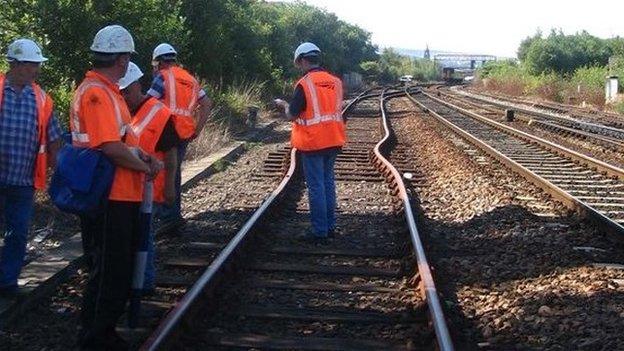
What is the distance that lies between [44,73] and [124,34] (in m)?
9.40

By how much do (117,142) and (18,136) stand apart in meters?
1.63

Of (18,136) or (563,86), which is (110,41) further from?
(563,86)

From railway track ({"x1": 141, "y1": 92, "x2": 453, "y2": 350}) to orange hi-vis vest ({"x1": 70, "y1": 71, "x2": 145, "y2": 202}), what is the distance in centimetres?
85

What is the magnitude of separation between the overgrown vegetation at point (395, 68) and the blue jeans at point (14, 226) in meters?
84.7

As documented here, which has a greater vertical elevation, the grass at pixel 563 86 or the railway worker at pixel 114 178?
the railway worker at pixel 114 178

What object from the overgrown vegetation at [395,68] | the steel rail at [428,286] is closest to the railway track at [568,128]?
the steel rail at [428,286]

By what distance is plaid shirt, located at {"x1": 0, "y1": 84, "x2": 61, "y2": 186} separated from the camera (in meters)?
5.87

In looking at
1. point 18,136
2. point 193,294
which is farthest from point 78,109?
point 193,294

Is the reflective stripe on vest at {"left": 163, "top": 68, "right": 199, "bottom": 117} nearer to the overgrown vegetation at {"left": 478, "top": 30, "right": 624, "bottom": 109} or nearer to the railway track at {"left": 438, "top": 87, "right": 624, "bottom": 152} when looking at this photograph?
the railway track at {"left": 438, "top": 87, "right": 624, "bottom": 152}

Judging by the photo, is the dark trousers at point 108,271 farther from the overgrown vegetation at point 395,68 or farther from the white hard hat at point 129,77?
the overgrown vegetation at point 395,68

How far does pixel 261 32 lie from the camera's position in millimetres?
32750

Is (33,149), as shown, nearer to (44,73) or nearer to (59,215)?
(59,215)

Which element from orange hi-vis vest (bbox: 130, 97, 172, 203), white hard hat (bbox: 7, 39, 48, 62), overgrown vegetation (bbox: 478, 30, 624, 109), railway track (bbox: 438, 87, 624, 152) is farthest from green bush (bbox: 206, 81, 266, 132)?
overgrown vegetation (bbox: 478, 30, 624, 109)

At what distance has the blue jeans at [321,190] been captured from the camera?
27.1 feet
